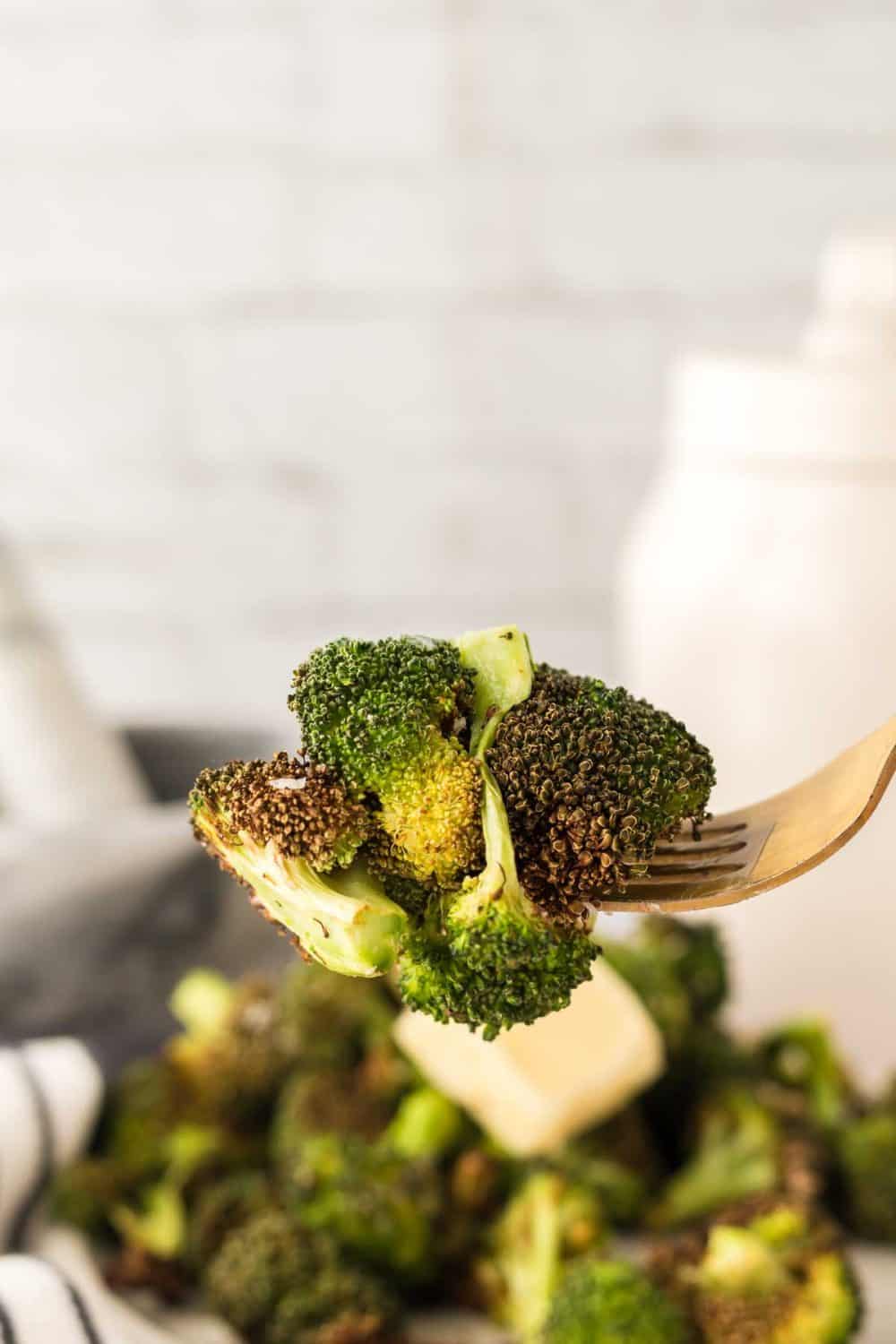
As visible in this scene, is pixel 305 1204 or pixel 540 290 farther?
pixel 540 290

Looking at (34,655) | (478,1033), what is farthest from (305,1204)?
(34,655)

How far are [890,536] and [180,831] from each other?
1.67 feet

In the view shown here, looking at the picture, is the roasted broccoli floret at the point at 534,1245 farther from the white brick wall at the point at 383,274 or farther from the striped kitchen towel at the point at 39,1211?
the white brick wall at the point at 383,274

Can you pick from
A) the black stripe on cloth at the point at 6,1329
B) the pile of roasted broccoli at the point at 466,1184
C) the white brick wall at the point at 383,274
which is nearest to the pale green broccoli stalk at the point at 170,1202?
the pile of roasted broccoli at the point at 466,1184

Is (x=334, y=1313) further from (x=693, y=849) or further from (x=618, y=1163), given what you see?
(x=693, y=849)

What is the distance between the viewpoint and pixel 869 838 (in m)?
0.84

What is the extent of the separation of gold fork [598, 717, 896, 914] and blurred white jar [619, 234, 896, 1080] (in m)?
0.29

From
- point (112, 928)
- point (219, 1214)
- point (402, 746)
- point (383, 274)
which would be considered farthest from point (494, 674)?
point (383, 274)

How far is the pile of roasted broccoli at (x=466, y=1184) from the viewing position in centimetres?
62

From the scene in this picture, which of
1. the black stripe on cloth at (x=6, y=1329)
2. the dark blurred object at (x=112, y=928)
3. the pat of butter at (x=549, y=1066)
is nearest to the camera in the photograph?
the black stripe on cloth at (x=6, y=1329)

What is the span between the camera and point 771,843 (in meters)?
0.41

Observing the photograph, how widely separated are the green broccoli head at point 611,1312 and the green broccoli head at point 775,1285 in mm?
22

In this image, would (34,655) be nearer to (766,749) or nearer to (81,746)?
(81,746)

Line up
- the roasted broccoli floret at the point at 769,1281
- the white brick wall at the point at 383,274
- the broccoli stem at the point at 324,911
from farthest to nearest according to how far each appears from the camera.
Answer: the white brick wall at the point at 383,274 < the roasted broccoli floret at the point at 769,1281 < the broccoli stem at the point at 324,911
